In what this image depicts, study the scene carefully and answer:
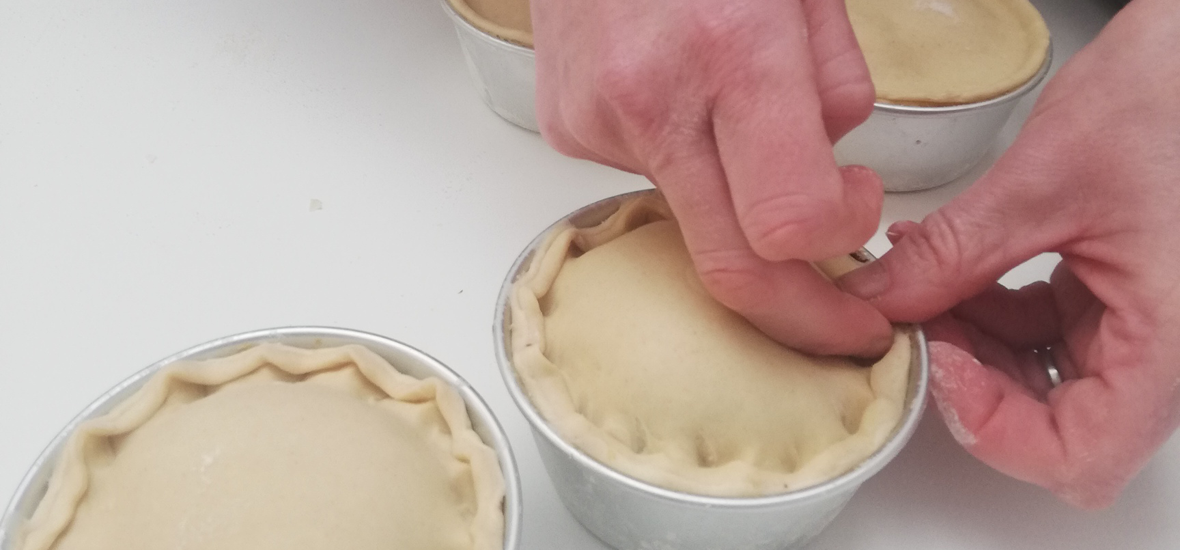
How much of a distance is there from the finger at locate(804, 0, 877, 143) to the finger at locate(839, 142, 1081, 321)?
245 millimetres

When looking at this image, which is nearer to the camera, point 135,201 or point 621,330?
point 621,330

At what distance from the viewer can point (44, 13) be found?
74.3 inches

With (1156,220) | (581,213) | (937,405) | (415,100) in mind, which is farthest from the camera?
(415,100)

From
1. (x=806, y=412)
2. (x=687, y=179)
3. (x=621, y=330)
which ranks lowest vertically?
(x=806, y=412)

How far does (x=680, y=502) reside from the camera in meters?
0.82

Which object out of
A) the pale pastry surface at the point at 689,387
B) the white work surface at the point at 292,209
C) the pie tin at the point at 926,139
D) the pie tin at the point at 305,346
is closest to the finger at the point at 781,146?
the pale pastry surface at the point at 689,387

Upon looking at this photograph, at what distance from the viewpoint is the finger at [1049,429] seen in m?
0.90

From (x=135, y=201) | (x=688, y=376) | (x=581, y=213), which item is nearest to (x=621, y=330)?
(x=688, y=376)

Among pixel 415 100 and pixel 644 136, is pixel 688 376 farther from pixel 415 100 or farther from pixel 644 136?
pixel 415 100

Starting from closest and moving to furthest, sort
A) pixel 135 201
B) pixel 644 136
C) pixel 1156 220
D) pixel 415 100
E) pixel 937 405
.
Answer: pixel 644 136 → pixel 1156 220 → pixel 937 405 → pixel 135 201 → pixel 415 100

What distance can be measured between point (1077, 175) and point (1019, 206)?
0.23 feet

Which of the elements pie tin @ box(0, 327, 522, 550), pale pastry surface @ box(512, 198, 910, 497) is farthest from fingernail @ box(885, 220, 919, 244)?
pie tin @ box(0, 327, 522, 550)

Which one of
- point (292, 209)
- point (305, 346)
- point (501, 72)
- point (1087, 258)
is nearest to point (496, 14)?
point (501, 72)

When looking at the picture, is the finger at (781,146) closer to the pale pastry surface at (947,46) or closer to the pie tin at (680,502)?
the pie tin at (680,502)
